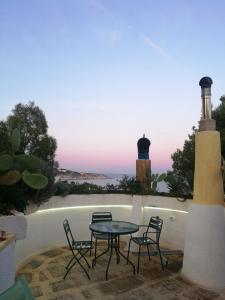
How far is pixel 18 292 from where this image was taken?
190 cm

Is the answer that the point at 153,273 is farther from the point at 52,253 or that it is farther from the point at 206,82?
the point at 206,82

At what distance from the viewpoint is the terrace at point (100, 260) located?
399 cm

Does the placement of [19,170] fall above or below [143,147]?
below

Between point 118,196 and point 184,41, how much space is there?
438 cm

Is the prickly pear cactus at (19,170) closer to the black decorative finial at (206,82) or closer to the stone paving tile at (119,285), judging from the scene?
the stone paving tile at (119,285)

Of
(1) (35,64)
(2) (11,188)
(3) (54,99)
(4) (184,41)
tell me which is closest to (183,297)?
(2) (11,188)

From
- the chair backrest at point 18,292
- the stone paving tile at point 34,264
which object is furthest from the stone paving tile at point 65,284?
the chair backrest at point 18,292

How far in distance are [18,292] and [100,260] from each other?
150 inches

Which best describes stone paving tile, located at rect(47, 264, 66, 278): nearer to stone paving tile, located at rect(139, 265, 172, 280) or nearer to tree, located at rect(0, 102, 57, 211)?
stone paving tile, located at rect(139, 265, 172, 280)

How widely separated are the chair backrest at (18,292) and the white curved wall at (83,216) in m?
3.59

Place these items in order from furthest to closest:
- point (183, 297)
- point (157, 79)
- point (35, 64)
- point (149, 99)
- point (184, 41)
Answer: point (149, 99) → point (157, 79) → point (35, 64) → point (184, 41) → point (183, 297)

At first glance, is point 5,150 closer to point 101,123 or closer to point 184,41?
point 184,41

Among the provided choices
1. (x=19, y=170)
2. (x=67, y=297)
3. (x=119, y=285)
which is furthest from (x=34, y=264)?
(x=19, y=170)

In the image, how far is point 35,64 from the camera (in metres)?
7.14
